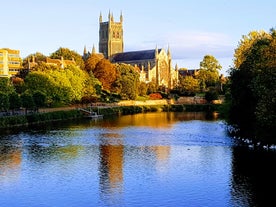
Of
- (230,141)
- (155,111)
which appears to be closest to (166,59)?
(155,111)

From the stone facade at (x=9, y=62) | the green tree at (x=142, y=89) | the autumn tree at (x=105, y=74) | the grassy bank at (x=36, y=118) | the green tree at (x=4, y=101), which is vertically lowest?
the grassy bank at (x=36, y=118)

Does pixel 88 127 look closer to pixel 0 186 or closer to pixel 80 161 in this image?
pixel 80 161

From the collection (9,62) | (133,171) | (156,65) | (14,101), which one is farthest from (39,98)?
(156,65)

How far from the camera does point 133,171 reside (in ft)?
125

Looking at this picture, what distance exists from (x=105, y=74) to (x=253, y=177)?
8842 cm

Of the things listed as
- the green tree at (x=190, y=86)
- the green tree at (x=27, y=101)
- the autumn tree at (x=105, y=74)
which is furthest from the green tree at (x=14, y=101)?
the green tree at (x=190, y=86)

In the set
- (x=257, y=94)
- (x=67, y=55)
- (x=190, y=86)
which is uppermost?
(x=67, y=55)

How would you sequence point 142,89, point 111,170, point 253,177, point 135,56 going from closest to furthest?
point 253,177 < point 111,170 < point 142,89 < point 135,56

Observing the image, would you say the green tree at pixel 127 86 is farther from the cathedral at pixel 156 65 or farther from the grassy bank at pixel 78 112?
the cathedral at pixel 156 65

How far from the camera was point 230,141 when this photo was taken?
54.2 metres

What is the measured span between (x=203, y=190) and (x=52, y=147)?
75.9 feet

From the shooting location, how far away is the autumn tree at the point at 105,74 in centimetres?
12125

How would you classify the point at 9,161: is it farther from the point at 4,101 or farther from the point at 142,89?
the point at 142,89

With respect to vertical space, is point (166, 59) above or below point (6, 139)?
above
